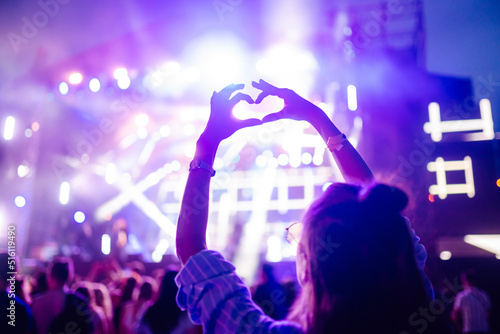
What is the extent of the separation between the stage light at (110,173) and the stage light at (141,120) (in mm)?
1777

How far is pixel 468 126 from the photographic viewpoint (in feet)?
28.7

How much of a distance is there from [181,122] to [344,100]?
5.92 metres

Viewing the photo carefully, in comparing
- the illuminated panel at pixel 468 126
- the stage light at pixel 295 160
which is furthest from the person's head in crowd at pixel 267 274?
the stage light at pixel 295 160

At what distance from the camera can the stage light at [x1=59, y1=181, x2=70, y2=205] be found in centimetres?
1187

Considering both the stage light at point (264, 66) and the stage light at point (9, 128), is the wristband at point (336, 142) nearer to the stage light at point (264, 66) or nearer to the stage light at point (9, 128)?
the stage light at point (264, 66)

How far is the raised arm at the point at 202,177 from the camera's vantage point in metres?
0.90

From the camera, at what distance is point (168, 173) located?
1571cm

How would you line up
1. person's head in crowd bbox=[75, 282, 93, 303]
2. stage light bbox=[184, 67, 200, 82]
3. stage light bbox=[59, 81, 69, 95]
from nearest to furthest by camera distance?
person's head in crowd bbox=[75, 282, 93, 303]
stage light bbox=[184, 67, 200, 82]
stage light bbox=[59, 81, 69, 95]

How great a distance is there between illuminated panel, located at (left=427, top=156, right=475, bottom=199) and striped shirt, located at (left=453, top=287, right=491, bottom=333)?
3391 millimetres

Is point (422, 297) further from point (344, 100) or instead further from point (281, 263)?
point (344, 100)

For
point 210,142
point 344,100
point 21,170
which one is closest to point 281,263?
point 344,100

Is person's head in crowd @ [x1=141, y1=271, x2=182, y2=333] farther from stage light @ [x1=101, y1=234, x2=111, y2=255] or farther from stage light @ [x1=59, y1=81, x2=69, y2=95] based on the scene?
stage light @ [x1=101, y1=234, x2=111, y2=255]

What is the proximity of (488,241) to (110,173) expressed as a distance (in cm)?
1134

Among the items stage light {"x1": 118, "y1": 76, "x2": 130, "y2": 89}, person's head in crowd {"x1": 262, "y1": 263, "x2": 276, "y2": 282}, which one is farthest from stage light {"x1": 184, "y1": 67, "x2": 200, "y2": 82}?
person's head in crowd {"x1": 262, "y1": 263, "x2": 276, "y2": 282}
